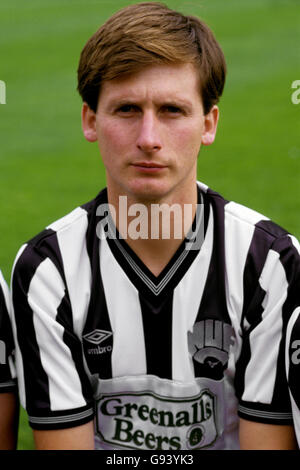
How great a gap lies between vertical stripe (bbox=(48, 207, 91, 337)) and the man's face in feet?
0.83

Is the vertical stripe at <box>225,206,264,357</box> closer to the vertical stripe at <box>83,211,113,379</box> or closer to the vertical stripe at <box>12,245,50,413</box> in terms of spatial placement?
the vertical stripe at <box>83,211,113,379</box>

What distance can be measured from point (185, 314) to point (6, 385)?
2.15 feet

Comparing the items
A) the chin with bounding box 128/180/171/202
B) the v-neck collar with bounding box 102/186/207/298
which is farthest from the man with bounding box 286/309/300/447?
the chin with bounding box 128/180/171/202

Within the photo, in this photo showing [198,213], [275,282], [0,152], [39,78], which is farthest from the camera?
[39,78]

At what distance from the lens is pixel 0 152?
8.43 m

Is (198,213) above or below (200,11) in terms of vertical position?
below

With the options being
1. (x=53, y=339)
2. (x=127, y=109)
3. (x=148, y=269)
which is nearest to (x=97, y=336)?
(x=53, y=339)

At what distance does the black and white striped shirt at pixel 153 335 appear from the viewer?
2.58 meters

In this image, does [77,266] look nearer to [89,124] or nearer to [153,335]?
[153,335]

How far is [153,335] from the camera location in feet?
8.68

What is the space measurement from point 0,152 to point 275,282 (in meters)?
6.28

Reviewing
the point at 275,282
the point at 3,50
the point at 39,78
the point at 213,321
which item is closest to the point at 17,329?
the point at 213,321
